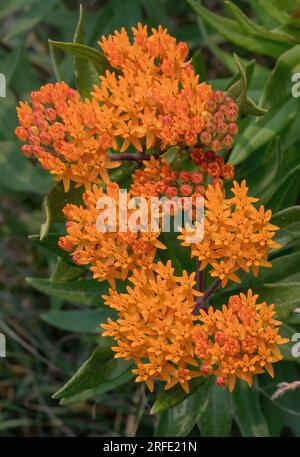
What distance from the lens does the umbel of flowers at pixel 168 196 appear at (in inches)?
74.6

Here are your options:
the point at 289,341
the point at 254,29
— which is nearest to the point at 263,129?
the point at 254,29

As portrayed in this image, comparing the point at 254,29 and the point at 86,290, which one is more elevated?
the point at 254,29

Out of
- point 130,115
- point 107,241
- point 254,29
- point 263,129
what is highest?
point 254,29

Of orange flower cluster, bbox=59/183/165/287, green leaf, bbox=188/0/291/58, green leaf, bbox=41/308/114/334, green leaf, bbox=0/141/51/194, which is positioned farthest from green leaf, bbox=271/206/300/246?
green leaf, bbox=0/141/51/194

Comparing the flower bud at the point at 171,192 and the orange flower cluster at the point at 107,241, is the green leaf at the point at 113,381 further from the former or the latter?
the flower bud at the point at 171,192

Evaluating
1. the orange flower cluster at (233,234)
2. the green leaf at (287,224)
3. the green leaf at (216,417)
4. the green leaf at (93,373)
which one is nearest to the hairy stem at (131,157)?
the orange flower cluster at (233,234)

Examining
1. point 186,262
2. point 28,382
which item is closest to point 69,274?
point 186,262

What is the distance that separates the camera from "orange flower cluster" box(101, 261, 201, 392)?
1900mm

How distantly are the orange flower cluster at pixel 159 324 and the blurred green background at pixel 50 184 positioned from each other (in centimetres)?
39

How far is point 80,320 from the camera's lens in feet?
9.70

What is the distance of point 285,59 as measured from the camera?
235cm

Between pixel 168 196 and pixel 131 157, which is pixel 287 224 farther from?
pixel 131 157

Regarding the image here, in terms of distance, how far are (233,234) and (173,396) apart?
1.47ft

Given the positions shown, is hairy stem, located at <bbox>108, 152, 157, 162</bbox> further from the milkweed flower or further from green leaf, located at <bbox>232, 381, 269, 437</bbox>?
green leaf, located at <bbox>232, 381, 269, 437</bbox>
